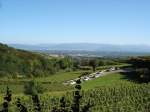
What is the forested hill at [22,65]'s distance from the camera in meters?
104

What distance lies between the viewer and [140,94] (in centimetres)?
6912

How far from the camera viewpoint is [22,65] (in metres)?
108

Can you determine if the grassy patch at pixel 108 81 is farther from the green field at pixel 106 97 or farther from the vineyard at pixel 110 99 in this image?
the vineyard at pixel 110 99

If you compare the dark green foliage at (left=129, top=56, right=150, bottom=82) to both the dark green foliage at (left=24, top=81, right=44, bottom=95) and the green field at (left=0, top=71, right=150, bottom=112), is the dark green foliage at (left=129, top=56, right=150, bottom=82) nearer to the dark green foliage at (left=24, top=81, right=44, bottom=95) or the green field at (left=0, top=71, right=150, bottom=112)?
the green field at (left=0, top=71, right=150, bottom=112)

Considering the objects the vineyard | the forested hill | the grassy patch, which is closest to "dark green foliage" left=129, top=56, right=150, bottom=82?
the grassy patch

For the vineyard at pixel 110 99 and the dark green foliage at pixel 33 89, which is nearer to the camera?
the vineyard at pixel 110 99

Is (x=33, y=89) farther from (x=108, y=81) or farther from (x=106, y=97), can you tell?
(x=108, y=81)

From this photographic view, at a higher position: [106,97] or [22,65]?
[22,65]

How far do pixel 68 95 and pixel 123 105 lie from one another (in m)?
10.4

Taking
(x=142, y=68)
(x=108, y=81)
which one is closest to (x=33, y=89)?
(x=108, y=81)

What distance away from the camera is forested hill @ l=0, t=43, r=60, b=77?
104438 mm

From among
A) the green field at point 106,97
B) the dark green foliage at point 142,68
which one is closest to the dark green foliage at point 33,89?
the green field at point 106,97

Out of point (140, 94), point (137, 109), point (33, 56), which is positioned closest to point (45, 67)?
point (33, 56)

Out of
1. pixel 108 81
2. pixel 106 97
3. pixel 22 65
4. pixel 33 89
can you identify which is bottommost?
pixel 106 97
